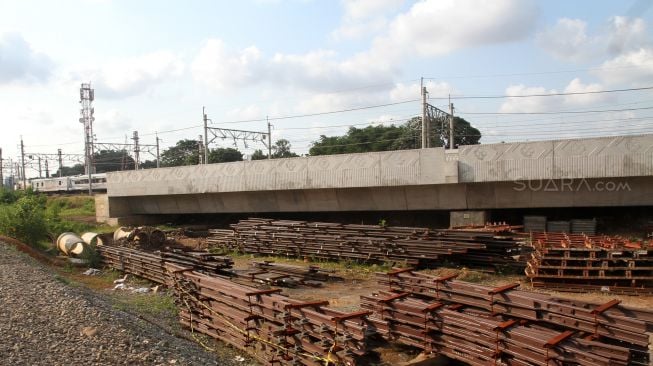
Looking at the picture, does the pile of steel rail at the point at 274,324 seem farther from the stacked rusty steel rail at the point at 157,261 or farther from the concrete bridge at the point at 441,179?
the concrete bridge at the point at 441,179

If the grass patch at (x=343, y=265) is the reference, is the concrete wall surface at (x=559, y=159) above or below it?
above

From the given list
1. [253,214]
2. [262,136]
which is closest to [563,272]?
[253,214]

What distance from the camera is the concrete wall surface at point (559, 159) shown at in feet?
58.4

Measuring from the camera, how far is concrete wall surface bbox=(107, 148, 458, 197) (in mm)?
20844

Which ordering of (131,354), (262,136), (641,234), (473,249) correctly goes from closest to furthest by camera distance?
(131,354), (473,249), (641,234), (262,136)

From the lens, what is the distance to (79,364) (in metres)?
6.67

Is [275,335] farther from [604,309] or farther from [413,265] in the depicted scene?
[413,265]

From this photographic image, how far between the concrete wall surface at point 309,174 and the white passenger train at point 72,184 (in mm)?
28997

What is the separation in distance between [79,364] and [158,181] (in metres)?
24.0

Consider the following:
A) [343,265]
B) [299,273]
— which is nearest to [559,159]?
[343,265]

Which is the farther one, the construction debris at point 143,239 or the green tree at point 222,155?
the green tree at point 222,155

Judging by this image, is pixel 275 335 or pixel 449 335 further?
pixel 275 335

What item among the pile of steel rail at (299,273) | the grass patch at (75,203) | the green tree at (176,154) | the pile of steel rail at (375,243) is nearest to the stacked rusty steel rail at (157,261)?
the pile of steel rail at (299,273)

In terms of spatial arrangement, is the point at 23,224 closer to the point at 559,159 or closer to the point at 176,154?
the point at 559,159
